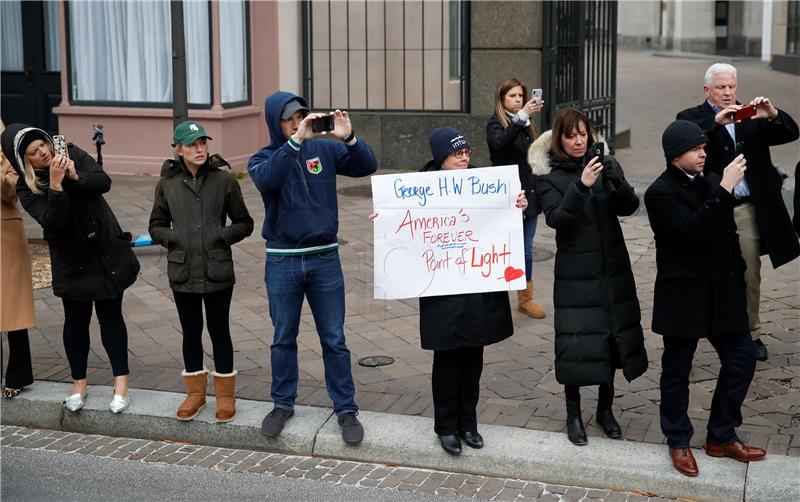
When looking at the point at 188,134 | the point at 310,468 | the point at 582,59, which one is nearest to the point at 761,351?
the point at 310,468

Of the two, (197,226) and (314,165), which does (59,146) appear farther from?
(314,165)

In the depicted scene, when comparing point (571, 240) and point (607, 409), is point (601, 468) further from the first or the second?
point (571, 240)

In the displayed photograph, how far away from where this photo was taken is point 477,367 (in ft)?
18.9

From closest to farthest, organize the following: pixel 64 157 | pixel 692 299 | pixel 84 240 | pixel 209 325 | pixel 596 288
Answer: pixel 692 299 → pixel 596 288 → pixel 64 157 → pixel 209 325 → pixel 84 240

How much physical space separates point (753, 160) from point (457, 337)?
2.03 metres

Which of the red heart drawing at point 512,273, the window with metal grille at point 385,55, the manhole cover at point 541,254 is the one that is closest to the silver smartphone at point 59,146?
the red heart drawing at point 512,273

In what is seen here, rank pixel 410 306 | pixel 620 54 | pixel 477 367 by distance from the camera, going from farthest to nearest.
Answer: pixel 620 54
pixel 410 306
pixel 477 367

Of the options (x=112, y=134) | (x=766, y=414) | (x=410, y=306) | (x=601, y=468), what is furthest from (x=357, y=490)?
(x=112, y=134)

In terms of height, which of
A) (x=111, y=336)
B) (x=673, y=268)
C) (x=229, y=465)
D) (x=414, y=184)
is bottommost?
(x=229, y=465)

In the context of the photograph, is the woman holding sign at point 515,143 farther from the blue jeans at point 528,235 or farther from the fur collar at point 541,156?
the fur collar at point 541,156

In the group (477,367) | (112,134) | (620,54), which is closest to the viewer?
(477,367)

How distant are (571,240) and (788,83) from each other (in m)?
21.8

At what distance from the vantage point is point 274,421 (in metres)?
6.04

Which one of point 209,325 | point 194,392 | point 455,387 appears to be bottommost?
point 194,392
